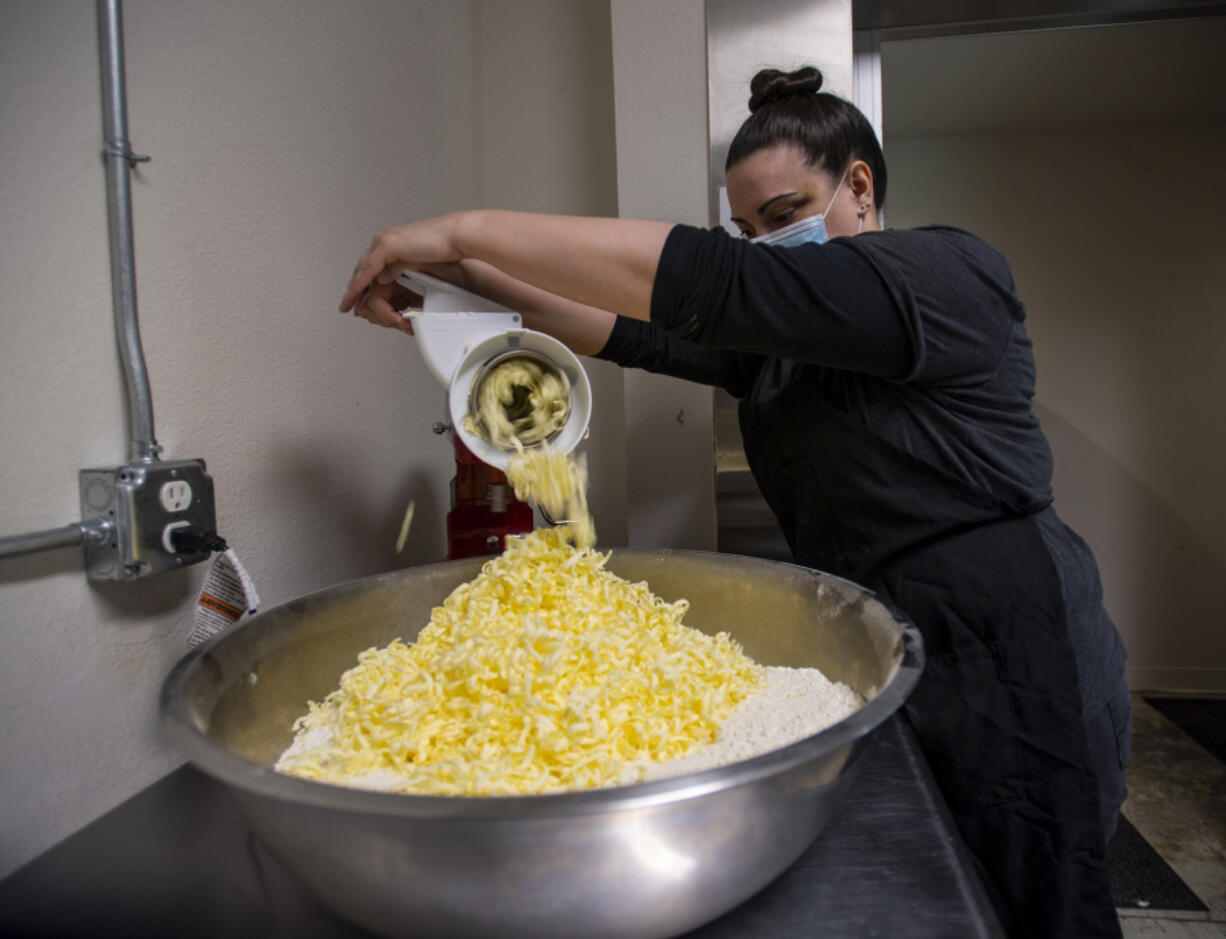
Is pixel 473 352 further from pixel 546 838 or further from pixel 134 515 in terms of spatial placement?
pixel 546 838

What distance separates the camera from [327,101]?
3.76 feet

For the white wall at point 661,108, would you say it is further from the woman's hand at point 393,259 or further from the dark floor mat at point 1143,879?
the dark floor mat at point 1143,879

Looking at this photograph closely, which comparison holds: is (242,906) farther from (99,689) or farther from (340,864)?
(99,689)

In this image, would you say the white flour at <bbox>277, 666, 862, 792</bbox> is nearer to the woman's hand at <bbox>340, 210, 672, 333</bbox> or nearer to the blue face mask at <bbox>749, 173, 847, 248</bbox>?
the woman's hand at <bbox>340, 210, 672, 333</bbox>

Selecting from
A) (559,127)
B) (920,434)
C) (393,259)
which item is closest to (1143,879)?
(920,434)

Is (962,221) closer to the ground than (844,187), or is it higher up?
higher up

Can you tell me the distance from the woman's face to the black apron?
1.00 ft

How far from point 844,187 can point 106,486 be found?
1142 mm

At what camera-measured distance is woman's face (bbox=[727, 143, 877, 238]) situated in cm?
113

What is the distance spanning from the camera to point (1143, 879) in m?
1.98

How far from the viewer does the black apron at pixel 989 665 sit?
859mm

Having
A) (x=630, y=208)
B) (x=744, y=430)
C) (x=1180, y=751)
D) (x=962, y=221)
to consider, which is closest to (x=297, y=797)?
(x=744, y=430)

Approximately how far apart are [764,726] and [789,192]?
0.86 metres

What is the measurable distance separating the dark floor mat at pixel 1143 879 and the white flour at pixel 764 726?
6.03ft
